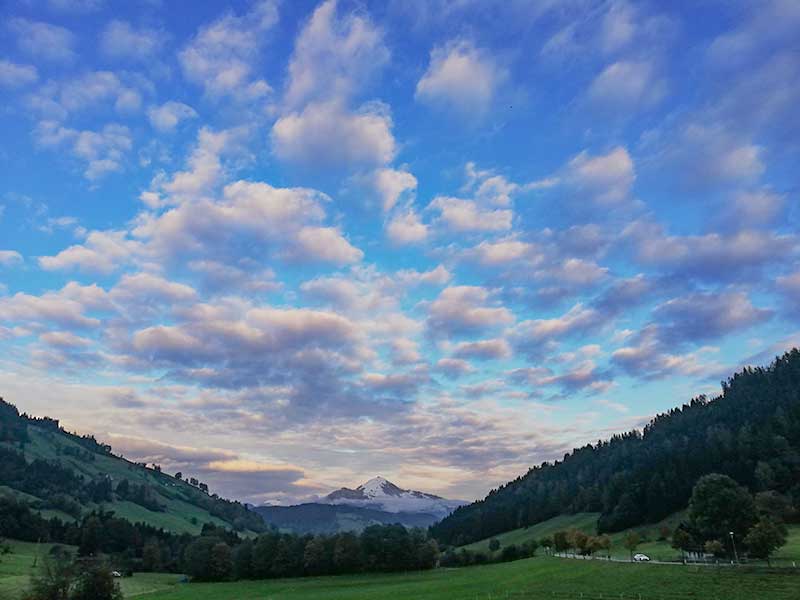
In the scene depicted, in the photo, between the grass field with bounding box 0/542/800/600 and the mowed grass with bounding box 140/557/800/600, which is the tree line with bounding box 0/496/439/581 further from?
the mowed grass with bounding box 140/557/800/600

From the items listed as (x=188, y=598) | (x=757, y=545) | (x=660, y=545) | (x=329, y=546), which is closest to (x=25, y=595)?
(x=188, y=598)

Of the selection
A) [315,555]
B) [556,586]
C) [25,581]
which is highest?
[315,555]

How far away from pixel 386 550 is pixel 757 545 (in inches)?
4335

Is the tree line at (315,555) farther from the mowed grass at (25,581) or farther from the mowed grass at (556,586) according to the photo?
the mowed grass at (556,586)

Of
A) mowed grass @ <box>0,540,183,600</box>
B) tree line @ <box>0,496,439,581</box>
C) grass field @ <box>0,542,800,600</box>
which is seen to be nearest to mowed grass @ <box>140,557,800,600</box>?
grass field @ <box>0,542,800,600</box>

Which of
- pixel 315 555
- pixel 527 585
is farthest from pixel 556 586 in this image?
pixel 315 555

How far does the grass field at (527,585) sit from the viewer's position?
7994cm

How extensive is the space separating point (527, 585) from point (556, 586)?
8667 mm

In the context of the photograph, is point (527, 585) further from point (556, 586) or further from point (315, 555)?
point (315, 555)

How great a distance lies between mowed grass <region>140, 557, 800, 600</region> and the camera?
260 feet

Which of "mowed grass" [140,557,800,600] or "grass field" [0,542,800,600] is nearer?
"mowed grass" [140,557,800,600]

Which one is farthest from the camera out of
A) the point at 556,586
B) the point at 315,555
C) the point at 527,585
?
the point at 315,555

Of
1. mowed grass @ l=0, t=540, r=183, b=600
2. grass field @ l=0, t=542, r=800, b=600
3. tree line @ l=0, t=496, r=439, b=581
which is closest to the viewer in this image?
grass field @ l=0, t=542, r=800, b=600

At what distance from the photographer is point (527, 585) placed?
105 m
